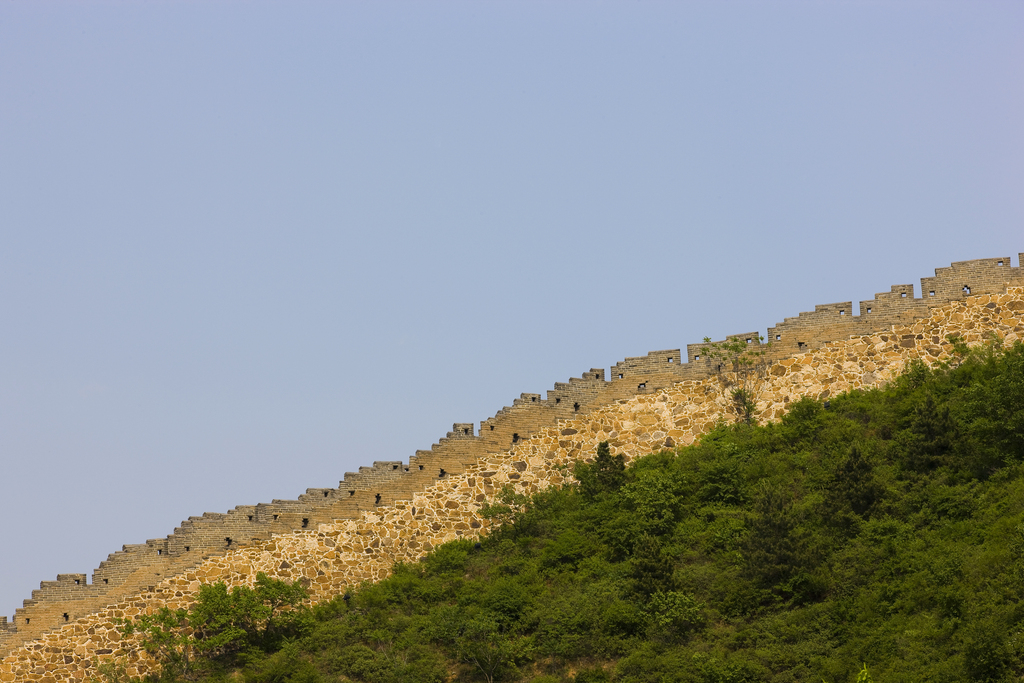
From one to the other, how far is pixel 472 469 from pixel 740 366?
769 cm

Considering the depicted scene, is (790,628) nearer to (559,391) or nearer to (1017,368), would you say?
(1017,368)

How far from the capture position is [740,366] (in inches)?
1399

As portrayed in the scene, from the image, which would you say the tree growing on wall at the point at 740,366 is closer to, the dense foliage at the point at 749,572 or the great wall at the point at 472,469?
the great wall at the point at 472,469

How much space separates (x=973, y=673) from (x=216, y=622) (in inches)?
622

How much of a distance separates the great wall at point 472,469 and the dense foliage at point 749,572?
97 centimetres

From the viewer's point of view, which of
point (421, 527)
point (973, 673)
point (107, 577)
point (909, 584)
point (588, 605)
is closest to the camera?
point (973, 673)

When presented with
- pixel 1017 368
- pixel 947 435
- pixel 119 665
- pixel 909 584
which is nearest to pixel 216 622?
pixel 119 665

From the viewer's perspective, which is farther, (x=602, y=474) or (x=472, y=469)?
(x=472, y=469)

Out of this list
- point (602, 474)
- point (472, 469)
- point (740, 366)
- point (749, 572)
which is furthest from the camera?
point (740, 366)

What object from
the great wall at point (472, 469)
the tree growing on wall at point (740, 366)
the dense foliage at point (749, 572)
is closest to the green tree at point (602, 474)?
the dense foliage at point (749, 572)

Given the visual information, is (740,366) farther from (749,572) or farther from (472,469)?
(749,572)

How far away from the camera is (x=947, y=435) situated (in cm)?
2986

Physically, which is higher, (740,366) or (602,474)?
(740,366)

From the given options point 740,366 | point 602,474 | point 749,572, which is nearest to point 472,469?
point 602,474
